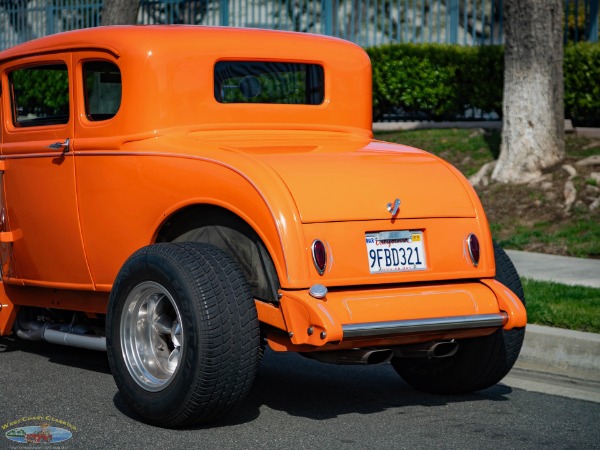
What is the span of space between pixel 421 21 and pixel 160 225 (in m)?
11.5

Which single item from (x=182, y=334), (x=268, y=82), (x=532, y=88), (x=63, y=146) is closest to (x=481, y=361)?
(x=182, y=334)

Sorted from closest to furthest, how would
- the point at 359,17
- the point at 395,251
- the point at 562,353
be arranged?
the point at 395,251 < the point at 562,353 < the point at 359,17

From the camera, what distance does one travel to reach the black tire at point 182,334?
518cm

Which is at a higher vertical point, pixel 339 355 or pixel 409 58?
pixel 409 58

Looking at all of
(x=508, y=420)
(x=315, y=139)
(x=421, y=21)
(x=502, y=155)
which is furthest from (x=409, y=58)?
(x=508, y=420)

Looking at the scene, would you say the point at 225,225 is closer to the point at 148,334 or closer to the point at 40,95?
the point at 148,334

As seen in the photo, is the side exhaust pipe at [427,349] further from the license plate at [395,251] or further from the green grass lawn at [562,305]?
the green grass lawn at [562,305]

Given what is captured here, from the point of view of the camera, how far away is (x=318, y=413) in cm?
587

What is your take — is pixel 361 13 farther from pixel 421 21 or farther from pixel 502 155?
pixel 502 155

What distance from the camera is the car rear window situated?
21.1ft

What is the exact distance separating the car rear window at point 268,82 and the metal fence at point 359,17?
8.94m

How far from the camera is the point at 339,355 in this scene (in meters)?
5.44

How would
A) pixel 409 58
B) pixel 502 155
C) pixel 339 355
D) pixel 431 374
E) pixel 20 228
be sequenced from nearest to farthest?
pixel 339 355
pixel 431 374
pixel 20 228
pixel 502 155
pixel 409 58

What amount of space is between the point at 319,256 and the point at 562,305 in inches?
135
